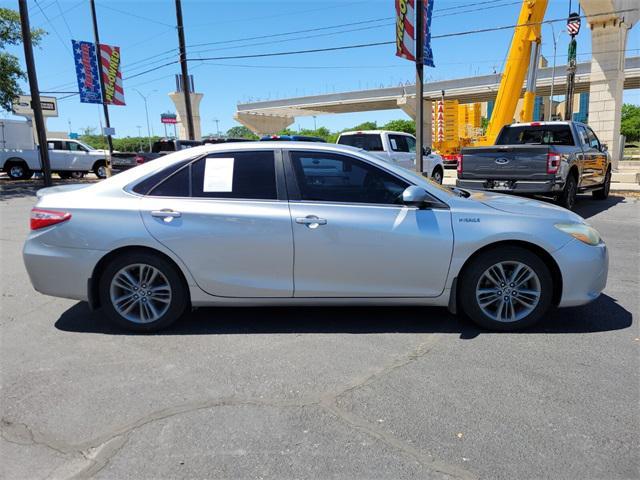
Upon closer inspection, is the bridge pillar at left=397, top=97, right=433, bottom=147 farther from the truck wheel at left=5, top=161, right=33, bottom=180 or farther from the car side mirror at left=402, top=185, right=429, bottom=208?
the car side mirror at left=402, top=185, right=429, bottom=208

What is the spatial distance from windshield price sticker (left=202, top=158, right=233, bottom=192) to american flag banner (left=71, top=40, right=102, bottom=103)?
2440 centimetres

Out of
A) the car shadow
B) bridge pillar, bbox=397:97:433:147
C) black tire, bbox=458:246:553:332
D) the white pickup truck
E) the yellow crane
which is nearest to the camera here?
black tire, bbox=458:246:553:332

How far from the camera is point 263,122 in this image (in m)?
78.4

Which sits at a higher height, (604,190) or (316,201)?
(316,201)

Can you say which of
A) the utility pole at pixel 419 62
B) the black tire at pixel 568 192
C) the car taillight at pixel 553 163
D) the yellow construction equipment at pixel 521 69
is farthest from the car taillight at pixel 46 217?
the yellow construction equipment at pixel 521 69

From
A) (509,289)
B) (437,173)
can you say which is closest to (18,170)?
(437,173)

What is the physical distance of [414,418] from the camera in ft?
9.82

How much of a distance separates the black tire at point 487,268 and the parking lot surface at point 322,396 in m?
0.11

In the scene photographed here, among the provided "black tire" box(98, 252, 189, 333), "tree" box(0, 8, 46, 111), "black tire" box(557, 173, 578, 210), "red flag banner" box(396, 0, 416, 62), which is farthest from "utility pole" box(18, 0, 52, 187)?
"black tire" box(557, 173, 578, 210)

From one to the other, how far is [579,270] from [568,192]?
22.2 ft

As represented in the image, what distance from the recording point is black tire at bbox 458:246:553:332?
13.6 ft

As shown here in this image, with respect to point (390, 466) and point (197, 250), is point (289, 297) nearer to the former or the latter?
point (197, 250)

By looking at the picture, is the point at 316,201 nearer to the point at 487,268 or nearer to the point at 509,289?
the point at 487,268

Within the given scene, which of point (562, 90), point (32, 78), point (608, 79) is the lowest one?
point (608, 79)
